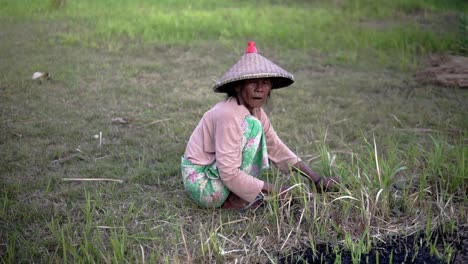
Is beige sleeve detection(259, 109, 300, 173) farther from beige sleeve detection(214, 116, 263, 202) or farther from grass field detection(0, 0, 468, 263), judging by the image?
beige sleeve detection(214, 116, 263, 202)

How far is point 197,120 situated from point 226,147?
1619 mm

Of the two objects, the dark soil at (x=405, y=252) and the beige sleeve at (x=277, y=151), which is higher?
the beige sleeve at (x=277, y=151)

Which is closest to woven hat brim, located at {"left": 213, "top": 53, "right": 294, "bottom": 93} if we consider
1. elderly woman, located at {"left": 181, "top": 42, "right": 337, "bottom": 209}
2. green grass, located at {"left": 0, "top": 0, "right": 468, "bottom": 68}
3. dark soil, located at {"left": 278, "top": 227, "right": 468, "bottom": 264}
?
elderly woman, located at {"left": 181, "top": 42, "right": 337, "bottom": 209}

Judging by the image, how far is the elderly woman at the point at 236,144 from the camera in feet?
8.57

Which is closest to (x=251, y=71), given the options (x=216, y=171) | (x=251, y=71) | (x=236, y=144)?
(x=251, y=71)

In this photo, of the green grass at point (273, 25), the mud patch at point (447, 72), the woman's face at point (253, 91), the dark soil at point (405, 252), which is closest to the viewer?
the dark soil at point (405, 252)

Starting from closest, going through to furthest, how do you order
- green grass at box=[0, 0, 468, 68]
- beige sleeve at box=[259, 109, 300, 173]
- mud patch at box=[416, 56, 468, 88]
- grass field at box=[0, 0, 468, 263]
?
grass field at box=[0, 0, 468, 263], beige sleeve at box=[259, 109, 300, 173], mud patch at box=[416, 56, 468, 88], green grass at box=[0, 0, 468, 68]

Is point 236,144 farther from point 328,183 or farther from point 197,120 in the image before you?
point 197,120

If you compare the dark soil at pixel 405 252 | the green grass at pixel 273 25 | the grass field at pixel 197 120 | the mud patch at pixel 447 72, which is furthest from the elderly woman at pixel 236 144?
the green grass at pixel 273 25

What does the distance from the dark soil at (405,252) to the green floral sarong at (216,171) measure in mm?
524

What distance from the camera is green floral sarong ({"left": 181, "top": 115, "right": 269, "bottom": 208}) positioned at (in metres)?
2.71

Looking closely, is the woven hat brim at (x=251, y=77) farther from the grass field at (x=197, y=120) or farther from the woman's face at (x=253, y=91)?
the grass field at (x=197, y=120)

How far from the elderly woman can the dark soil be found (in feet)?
1.19

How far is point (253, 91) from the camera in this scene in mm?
2666
